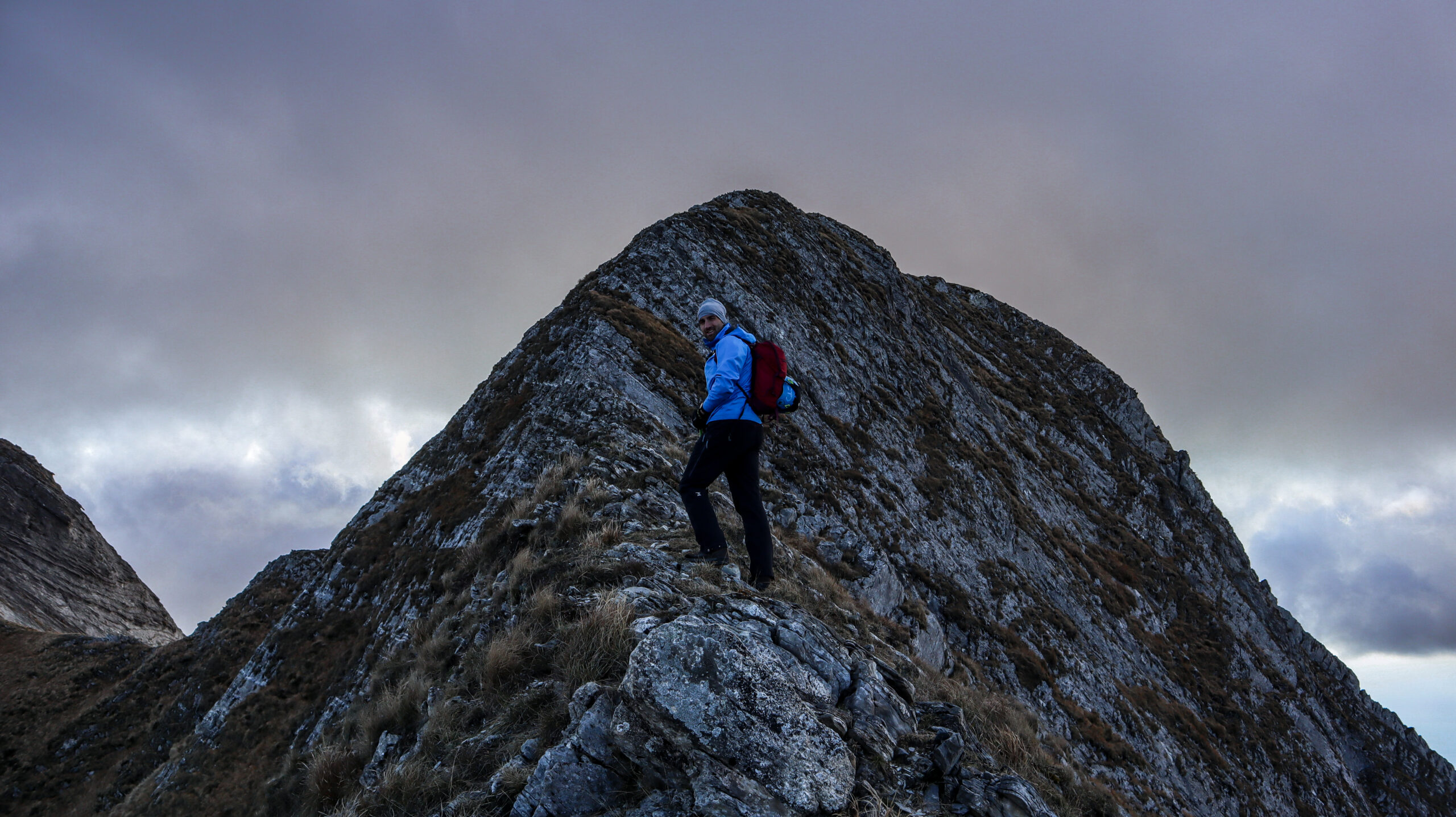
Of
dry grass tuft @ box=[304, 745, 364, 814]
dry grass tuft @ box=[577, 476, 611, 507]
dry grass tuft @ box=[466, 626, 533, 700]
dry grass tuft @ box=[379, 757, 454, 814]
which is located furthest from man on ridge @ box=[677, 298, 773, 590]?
dry grass tuft @ box=[304, 745, 364, 814]

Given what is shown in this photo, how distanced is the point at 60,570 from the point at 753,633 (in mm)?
62661

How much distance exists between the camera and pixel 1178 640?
32.3 metres

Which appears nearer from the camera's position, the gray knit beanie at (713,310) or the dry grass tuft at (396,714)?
the dry grass tuft at (396,714)

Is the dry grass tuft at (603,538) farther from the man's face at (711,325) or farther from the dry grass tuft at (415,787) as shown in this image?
the dry grass tuft at (415,787)

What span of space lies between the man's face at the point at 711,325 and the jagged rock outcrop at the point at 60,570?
168 feet

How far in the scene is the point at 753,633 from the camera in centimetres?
528

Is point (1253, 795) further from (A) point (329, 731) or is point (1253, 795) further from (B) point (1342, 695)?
(A) point (329, 731)

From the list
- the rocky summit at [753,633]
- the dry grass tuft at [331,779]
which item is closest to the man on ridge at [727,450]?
the rocky summit at [753,633]

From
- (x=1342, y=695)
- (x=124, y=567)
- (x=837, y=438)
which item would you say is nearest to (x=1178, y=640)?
(x=1342, y=695)

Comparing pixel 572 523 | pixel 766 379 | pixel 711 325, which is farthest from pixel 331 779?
pixel 711 325

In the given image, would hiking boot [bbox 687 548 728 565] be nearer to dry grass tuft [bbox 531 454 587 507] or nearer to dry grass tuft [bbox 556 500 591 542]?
dry grass tuft [bbox 556 500 591 542]

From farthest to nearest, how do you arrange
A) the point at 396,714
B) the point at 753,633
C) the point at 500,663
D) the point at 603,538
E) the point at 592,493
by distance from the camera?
the point at 592,493, the point at 603,538, the point at 396,714, the point at 500,663, the point at 753,633

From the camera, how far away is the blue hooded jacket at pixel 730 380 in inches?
293

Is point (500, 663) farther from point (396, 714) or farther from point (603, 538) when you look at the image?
point (603, 538)
